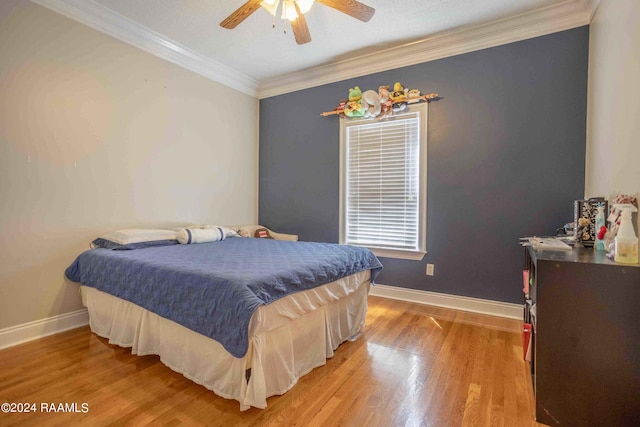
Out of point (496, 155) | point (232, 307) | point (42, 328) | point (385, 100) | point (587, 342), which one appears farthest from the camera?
point (385, 100)

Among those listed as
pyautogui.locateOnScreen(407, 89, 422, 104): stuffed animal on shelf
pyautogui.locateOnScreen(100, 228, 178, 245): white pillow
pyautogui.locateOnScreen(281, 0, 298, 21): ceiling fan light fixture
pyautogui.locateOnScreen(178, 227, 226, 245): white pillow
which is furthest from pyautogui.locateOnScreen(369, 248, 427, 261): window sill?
pyautogui.locateOnScreen(281, 0, 298, 21): ceiling fan light fixture

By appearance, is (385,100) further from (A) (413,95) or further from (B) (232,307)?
(B) (232,307)

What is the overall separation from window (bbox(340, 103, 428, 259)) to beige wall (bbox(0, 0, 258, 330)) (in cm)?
178

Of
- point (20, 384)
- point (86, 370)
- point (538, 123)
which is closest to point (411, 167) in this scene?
point (538, 123)

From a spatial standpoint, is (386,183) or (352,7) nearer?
(352,7)

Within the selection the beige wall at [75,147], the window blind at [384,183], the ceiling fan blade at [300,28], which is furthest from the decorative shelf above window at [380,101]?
the beige wall at [75,147]

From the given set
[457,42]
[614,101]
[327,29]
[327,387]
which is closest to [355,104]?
[327,29]

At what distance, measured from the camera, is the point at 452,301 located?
10.1 ft

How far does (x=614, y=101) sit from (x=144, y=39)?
3.85 meters

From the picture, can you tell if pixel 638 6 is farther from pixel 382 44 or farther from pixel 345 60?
pixel 345 60

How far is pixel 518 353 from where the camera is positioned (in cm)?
215

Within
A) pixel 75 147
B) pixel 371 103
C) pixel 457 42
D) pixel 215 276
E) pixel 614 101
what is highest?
pixel 457 42

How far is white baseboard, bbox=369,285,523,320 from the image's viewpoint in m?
2.80

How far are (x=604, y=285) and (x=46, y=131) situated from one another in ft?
12.1
